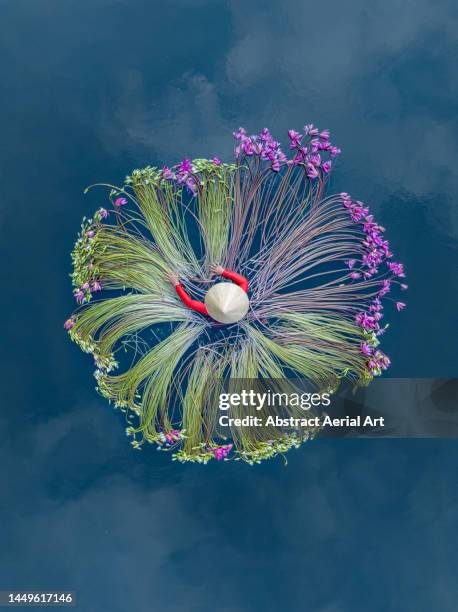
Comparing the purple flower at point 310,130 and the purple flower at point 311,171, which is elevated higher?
the purple flower at point 310,130

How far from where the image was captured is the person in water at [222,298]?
7.45 feet

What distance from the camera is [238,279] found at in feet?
7.77

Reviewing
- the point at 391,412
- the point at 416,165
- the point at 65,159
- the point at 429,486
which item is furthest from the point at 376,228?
the point at 65,159

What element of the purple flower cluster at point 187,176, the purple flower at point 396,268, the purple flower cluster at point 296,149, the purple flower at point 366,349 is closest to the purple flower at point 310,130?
the purple flower cluster at point 296,149

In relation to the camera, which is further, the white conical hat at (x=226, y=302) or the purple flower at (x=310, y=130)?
the purple flower at (x=310, y=130)

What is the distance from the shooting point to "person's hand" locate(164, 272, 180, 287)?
240 centimetres

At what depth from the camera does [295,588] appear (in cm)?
247

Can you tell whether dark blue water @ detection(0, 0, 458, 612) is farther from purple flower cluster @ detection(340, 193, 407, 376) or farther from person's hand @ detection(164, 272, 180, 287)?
person's hand @ detection(164, 272, 180, 287)

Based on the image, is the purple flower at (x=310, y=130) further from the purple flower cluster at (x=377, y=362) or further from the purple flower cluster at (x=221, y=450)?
the purple flower cluster at (x=221, y=450)

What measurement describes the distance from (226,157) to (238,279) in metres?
0.55

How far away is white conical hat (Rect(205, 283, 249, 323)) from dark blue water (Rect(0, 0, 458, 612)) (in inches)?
24.2

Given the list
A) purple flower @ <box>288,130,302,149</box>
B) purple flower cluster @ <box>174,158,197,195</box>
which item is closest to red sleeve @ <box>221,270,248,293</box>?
purple flower cluster @ <box>174,158,197,195</box>

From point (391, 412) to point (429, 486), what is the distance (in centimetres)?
36

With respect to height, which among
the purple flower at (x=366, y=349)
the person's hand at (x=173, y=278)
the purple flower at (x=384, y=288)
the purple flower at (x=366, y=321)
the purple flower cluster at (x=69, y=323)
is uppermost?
Result: the person's hand at (x=173, y=278)
